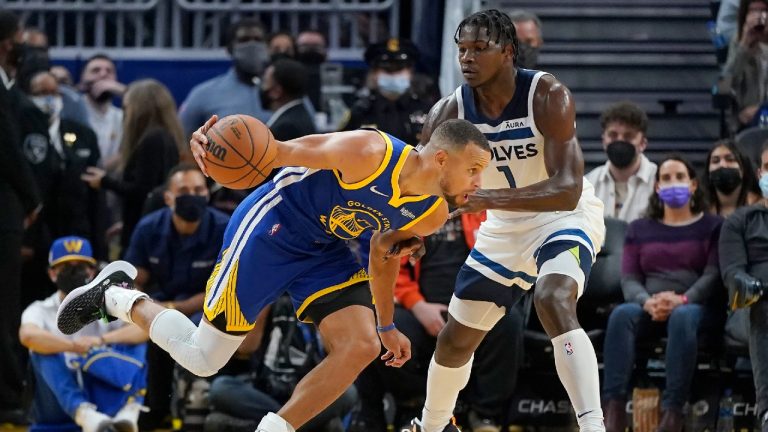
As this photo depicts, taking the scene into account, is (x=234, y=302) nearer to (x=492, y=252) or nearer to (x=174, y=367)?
(x=492, y=252)

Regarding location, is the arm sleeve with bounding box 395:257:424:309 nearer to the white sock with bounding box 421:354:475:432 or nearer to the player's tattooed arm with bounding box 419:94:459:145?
the white sock with bounding box 421:354:475:432

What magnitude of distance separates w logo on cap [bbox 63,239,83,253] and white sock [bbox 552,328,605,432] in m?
3.74

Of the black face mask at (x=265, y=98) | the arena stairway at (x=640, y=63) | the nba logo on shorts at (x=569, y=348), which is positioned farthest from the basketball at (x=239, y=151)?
the arena stairway at (x=640, y=63)

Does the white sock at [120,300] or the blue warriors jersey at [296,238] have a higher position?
the blue warriors jersey at [296,238]

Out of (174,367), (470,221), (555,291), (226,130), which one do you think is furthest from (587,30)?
(226,130)

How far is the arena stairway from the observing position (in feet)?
33.0

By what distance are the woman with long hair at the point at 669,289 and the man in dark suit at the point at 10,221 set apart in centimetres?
363

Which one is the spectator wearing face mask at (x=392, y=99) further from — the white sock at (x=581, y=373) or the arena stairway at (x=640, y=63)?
the white sock at (x=581, y=373)

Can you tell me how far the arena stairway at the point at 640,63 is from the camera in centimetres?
1005

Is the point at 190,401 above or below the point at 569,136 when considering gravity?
below

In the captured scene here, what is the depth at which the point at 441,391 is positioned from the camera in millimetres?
6254

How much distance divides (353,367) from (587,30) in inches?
229

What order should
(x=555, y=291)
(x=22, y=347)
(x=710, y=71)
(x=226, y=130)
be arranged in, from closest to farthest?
1. (x=226, y=130)
2. (x=555, y=291)
3. (x=22, y=347)
4. (x=710, y=71)

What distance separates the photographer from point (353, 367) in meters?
5.68
